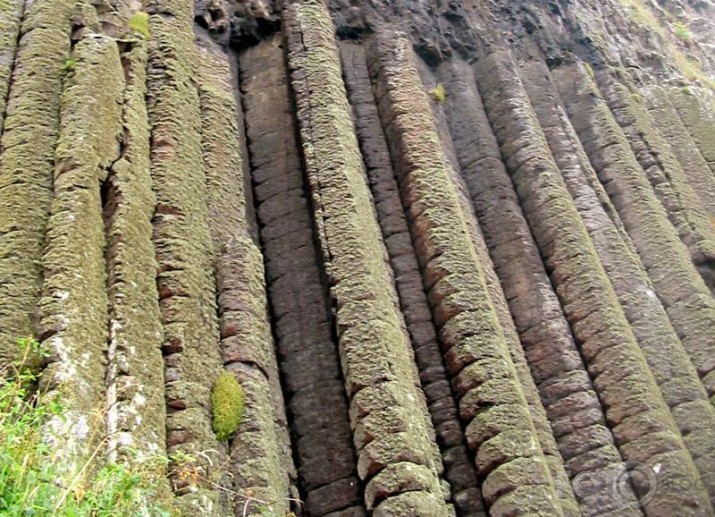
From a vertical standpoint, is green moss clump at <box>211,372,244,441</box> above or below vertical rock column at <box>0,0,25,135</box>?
below

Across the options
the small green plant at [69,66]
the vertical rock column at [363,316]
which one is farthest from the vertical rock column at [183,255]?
the vertical rock column at [363,316]

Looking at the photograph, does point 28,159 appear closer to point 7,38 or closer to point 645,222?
point 7,38

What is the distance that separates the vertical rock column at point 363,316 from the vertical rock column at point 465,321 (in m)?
0.69

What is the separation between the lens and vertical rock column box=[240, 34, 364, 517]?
1041 cm

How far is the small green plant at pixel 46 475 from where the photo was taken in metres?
6.08

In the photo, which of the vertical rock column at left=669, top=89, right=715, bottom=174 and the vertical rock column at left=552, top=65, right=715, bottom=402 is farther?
the vertical rock column at left=669, top=89, right=715, bottom=174

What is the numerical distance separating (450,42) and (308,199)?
26.0 feet

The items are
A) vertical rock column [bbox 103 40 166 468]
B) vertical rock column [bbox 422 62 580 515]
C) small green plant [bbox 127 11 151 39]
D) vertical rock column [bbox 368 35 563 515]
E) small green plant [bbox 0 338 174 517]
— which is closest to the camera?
small green plant [bbox 0 338 174 517]

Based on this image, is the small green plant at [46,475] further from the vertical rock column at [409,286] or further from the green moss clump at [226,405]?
the vertical rock column at [409,286]

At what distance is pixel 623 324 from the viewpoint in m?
13.6

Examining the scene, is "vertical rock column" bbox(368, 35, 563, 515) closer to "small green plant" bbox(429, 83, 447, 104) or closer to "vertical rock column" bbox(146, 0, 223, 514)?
"small green plant" bbox(429, 83, 447, 104)

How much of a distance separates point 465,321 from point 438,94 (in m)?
7.41

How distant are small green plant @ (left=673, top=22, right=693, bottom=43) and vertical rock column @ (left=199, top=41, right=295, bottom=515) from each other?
2443 cm

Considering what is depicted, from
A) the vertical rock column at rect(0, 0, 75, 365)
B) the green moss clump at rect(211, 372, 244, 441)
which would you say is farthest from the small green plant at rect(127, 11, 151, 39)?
the green moss clump at rect(211, 372, 244, 441)
